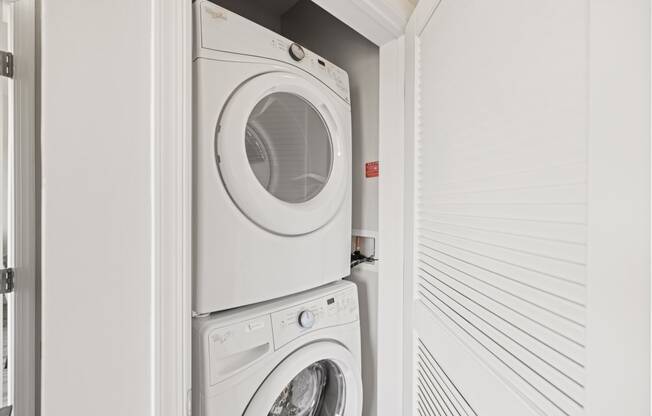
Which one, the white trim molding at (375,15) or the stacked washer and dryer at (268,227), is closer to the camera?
the stacked washer and dryer at (268,227)

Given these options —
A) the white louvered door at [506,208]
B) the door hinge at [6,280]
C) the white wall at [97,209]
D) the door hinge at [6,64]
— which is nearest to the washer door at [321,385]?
the white louvered door at [506,208]

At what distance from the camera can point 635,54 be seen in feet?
0.99

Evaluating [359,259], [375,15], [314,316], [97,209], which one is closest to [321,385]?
[314,316]

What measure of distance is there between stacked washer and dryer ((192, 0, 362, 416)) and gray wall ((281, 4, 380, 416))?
17 cm

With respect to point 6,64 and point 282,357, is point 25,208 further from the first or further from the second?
point 282,357

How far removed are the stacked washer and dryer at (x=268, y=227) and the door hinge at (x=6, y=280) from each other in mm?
Result: 785

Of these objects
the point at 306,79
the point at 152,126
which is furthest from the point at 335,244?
the point at 152,126

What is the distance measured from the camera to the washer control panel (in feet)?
3.10

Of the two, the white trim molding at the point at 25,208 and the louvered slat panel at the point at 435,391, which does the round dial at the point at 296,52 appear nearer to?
the white trim molding at the point at 25,208

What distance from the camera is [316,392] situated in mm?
1231

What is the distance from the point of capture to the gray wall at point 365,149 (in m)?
1.36

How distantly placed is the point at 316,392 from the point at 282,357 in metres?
0.44

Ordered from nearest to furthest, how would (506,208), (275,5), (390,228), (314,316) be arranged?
(506,208)
(314,316)
(390,228)
(275,5)

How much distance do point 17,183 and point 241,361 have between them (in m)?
1.02
